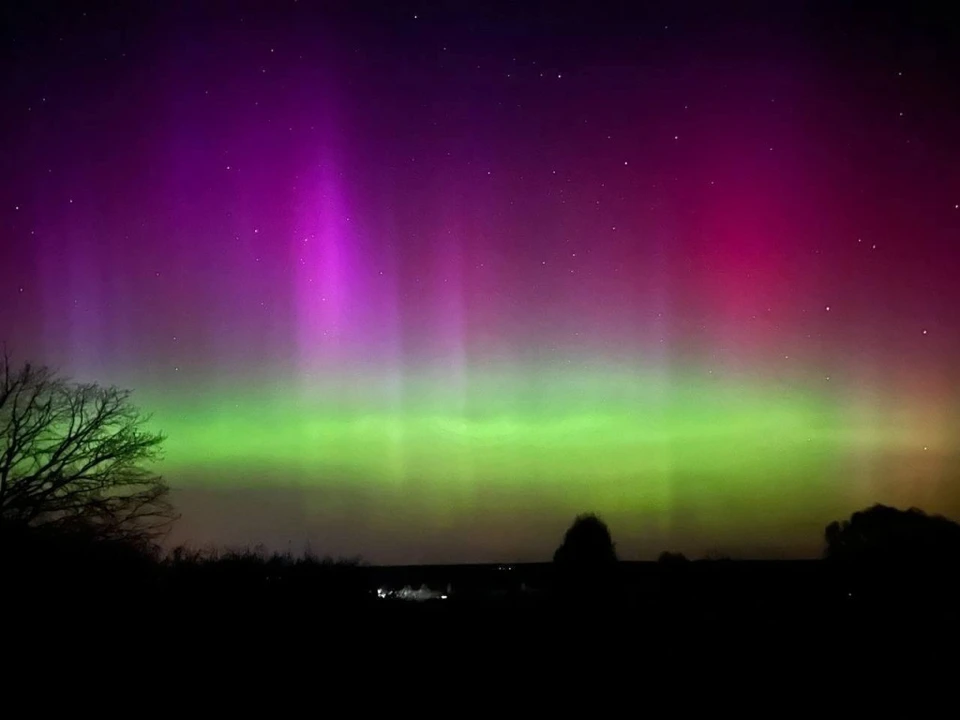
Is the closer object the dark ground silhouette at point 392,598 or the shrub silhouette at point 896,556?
the dark ground silhouette at point 392,598

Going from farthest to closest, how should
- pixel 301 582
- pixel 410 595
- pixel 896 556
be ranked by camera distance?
pixel 410 595 → pixel 896 556 → pixel 301 582

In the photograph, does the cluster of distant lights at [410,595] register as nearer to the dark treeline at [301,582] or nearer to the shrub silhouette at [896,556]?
the dark treeline at [301,582]

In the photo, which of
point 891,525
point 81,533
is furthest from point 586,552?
point 891,525

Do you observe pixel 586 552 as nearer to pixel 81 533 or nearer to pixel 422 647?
pixel 422 647

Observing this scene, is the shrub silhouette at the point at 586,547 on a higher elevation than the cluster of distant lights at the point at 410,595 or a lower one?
higher

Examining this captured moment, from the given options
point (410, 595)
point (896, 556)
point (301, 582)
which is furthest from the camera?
point (410, 595)

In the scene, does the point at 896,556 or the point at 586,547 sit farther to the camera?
the point at 896,556

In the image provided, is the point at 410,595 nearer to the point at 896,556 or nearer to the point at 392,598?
the point at 392,598

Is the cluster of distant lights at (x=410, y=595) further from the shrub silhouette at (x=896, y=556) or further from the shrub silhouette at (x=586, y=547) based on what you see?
the shrub silhouette at (x=896, y=556)

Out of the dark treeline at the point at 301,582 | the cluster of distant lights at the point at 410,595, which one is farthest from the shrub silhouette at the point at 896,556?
Result: the cluster of distant lights at the point at 410,595

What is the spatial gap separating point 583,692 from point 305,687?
357cm

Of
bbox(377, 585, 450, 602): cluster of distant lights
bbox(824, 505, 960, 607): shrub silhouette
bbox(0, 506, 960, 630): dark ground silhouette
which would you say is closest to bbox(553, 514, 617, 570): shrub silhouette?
bbox(0, 506, 960, 630): dark ground silhouette

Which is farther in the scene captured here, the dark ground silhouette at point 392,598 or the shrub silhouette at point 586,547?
the shrub silhouette at point 586,547

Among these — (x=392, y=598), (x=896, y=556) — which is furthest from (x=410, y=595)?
(x=896, y=556)
